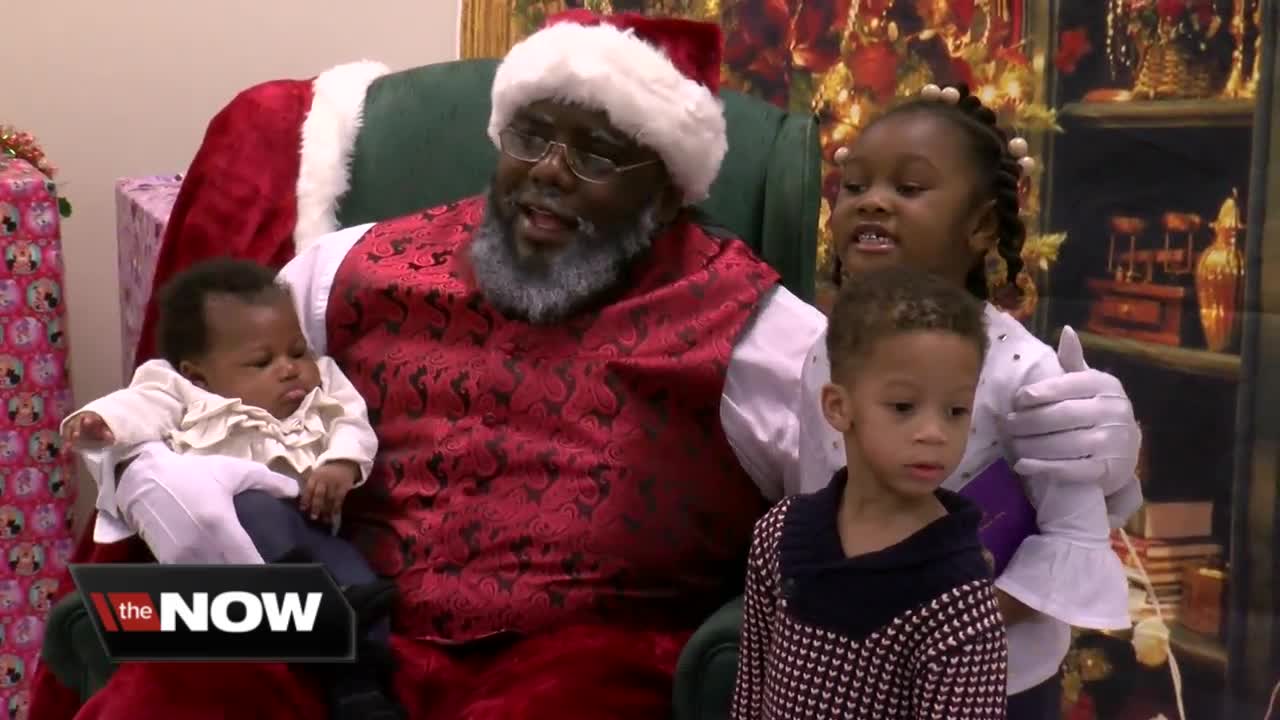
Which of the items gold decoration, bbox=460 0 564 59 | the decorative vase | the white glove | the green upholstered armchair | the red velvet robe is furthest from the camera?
gold decoration, bbox=460 0 564 59

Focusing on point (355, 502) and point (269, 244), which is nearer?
point (355, 502)

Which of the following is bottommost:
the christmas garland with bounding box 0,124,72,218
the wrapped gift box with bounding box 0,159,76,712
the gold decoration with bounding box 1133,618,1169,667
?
the gold decoration with bounding box 1133,618,1169,667

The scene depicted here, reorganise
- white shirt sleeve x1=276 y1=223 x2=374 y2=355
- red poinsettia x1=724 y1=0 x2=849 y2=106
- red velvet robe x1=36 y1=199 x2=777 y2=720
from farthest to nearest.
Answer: red poinsettia x1=724 y1=0 x2=849 y2=106, white shirt sleeve x1=276 y1=223 x2=374 y2=355, red velvet robe x1=36 y1=199 x2=777 y2=720

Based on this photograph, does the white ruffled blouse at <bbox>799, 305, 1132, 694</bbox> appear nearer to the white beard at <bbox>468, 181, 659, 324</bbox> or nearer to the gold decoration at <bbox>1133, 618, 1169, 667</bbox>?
the white beard at <bbox>468, 181, 659, 324</bbox>

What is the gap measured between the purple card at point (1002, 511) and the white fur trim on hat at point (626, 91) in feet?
2.33

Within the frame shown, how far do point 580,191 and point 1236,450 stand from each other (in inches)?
51.0

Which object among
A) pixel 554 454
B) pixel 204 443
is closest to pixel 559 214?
pixel 554 454

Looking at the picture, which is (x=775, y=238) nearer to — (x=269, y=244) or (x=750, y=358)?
(x=750, y=358)

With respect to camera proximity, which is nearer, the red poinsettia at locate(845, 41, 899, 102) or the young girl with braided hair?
the young girl with braided hair

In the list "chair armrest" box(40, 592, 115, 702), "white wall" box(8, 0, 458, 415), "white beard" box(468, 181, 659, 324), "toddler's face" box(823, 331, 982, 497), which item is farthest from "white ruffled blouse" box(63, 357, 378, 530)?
"white wall" box(8, 0, 458, 415)

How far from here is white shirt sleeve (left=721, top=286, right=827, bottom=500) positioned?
203 centimetres

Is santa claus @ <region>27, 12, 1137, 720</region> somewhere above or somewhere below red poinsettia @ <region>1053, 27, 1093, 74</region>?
below

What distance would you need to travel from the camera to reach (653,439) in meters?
2.02

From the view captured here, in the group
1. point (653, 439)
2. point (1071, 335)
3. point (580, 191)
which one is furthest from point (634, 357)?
point (1071, 335)
